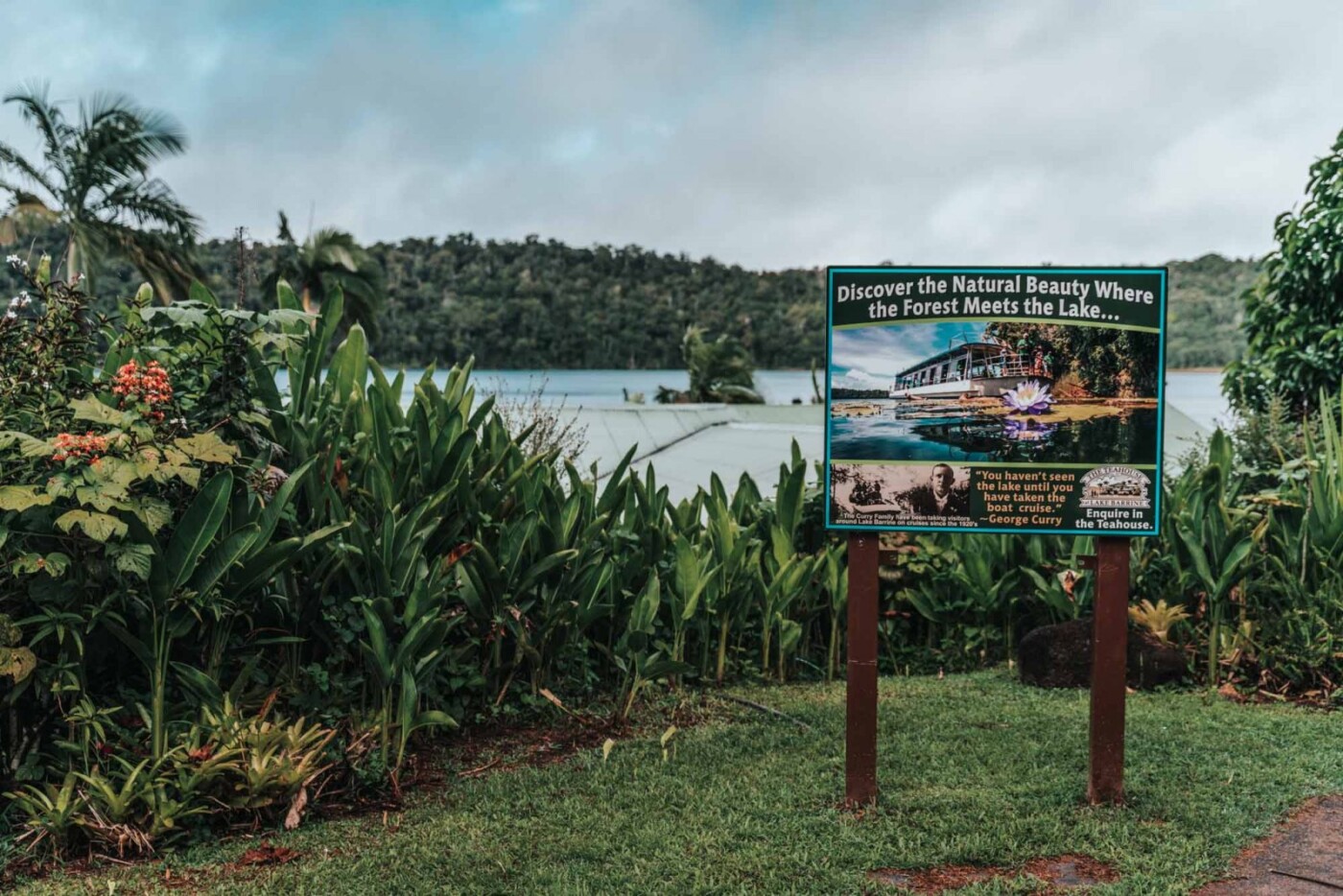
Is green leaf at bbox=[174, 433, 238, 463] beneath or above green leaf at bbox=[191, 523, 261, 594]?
above

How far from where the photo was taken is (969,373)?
391 centimetres

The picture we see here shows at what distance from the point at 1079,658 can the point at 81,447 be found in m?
4.53

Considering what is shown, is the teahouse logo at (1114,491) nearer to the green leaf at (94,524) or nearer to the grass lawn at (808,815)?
the grass lawn at (808,815)

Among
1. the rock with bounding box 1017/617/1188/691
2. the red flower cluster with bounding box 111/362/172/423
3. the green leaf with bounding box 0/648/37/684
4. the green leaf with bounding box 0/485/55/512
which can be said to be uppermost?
the red flower cluster with bounding box 111/362/172/423

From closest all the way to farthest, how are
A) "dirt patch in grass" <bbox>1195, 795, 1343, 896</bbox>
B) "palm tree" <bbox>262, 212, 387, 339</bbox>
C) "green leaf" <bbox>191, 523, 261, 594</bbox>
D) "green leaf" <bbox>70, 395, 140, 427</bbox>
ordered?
1. "dirt patch in grass" <bbox>1195, 795, 1343, 896</bbox>
2. "green leaf" <bbox>70, 395, 140, 427</bbox>
3. "green leaf" <bbox>191, 523, 261, 594</bbox>
4. "palm tree" <bbox>262, 212, 387, 339</bbox>

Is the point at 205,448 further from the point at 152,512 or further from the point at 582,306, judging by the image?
the point at 582,306

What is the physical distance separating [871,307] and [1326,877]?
218 centimetres

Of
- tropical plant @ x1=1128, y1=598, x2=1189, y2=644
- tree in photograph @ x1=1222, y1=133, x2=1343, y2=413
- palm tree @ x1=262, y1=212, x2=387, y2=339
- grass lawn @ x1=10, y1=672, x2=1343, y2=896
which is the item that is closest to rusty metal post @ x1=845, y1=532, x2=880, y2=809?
grass lawn @ x1=10, y1=672, x2=1343, y2=896

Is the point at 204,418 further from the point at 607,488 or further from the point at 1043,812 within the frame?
the point at 1043,812

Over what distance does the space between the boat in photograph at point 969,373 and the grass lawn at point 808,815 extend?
1405 millimetres

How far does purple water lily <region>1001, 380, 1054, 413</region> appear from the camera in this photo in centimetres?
389

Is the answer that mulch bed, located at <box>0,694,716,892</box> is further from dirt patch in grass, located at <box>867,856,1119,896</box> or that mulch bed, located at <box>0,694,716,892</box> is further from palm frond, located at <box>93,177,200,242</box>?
palm frond, located at <box>93,177,200,242</box>

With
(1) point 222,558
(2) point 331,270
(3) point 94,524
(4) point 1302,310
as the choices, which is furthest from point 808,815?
(2) point 331,270

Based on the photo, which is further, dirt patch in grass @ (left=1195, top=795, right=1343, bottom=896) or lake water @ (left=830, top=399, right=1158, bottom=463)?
lake water @ (left=830, top=399, right=1158, bottom=463)
